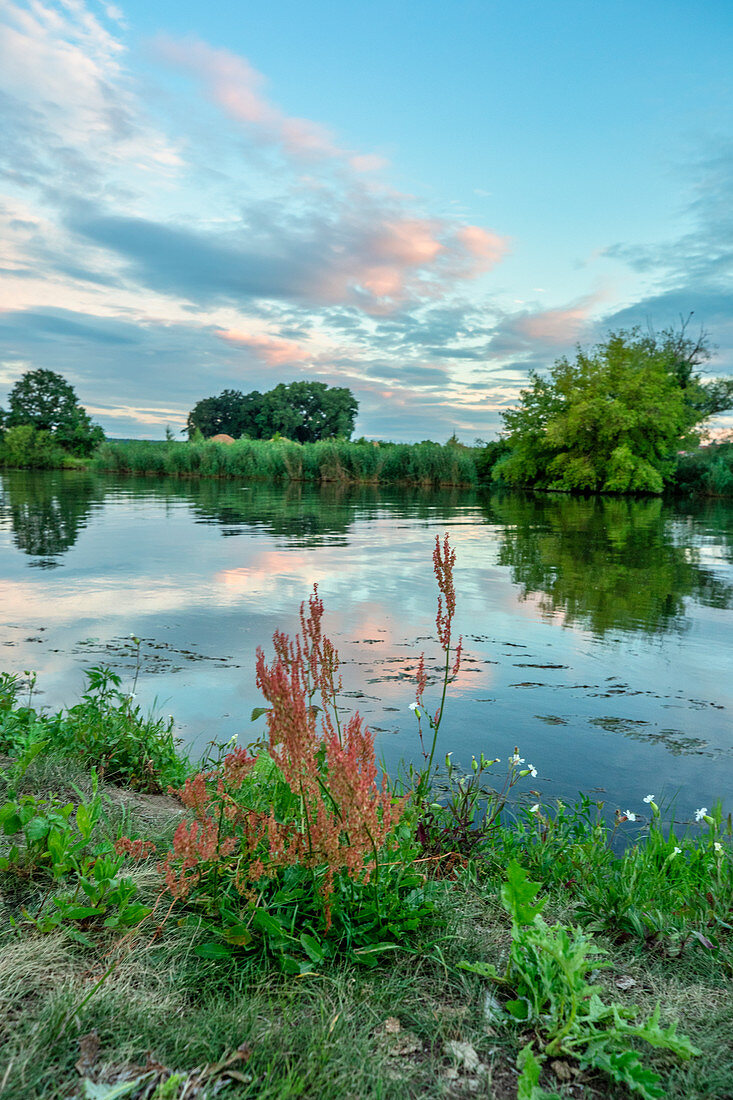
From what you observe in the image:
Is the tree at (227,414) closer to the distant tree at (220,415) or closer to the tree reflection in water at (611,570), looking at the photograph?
the distant tree at (220,415)

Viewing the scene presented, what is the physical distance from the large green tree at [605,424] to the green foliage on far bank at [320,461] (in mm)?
4293

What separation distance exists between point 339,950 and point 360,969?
10 cm

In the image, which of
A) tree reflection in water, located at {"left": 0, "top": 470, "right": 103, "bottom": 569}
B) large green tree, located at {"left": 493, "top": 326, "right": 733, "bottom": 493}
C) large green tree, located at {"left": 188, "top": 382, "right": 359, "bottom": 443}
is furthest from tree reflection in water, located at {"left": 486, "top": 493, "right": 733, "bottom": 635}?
large green tree, located at {"left": 188, "top": 382, "right": 359, "bottom": 443}

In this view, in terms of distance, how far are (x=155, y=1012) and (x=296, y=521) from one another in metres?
18.6

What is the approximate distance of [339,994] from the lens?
83.5 inches

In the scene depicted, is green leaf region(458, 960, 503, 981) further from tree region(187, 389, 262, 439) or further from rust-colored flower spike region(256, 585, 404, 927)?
tree region(187, 389, 262, 439)

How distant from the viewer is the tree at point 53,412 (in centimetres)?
7881

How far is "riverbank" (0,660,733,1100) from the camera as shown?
183 centimetres

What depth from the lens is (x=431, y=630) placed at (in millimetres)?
7848

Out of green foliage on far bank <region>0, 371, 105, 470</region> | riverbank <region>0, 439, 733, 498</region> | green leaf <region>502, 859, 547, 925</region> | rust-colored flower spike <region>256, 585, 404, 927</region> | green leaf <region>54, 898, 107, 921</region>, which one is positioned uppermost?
green foliage on far bank <region>0, 371, 105, 470</region>

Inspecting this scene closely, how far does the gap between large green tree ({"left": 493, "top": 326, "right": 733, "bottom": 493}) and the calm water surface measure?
901 inches

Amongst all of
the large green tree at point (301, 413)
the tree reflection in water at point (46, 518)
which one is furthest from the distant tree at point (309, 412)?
the tree reflection in water at point (46, 518)

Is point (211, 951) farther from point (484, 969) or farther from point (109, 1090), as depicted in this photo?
point (484, 969)

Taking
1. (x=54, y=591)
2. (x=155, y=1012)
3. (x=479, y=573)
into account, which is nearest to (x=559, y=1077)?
(x=155, y=1012)
